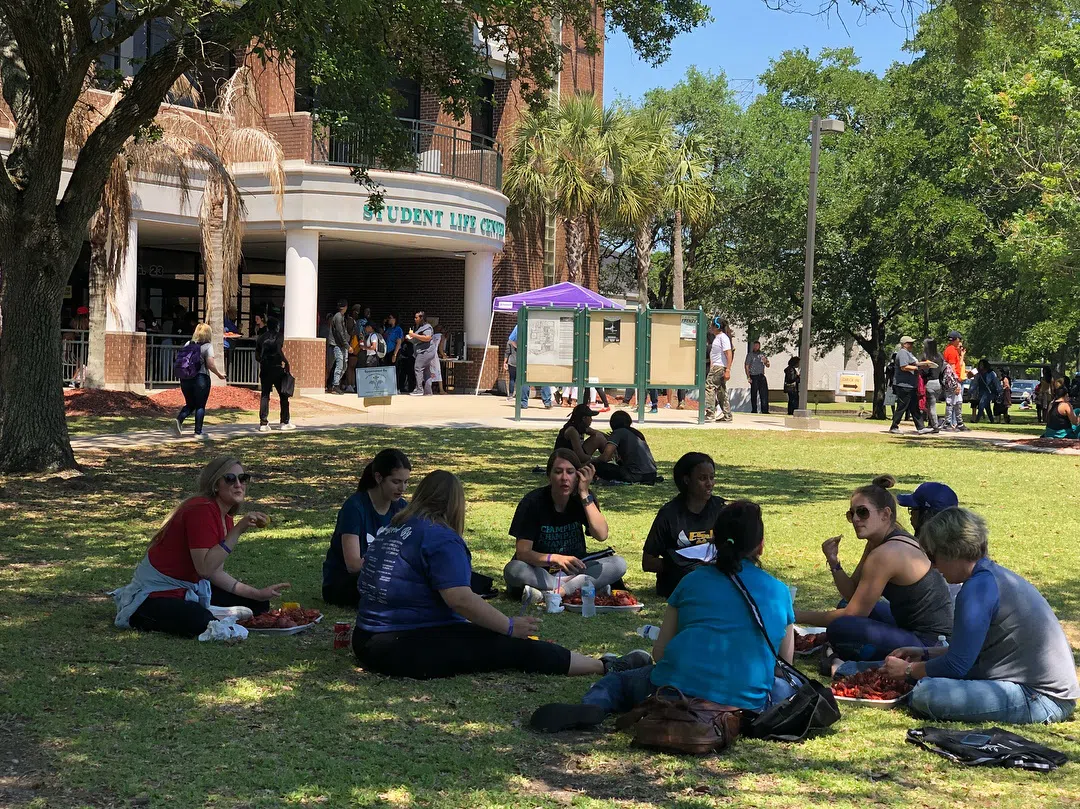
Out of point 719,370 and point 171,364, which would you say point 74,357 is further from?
point 719,370

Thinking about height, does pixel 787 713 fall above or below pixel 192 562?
below

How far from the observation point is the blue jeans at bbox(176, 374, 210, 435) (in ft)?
57.0

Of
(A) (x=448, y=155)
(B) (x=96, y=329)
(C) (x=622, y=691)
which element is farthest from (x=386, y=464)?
(A) (x=448, y=155)

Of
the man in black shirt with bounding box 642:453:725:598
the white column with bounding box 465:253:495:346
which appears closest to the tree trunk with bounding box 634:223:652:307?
the white column with bounding box 465:253:495:346

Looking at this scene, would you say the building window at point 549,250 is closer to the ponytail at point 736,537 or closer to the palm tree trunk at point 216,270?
the palm tree trunk at point 216,270

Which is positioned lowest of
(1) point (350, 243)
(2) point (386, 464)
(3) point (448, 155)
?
(2) point (386, 464)

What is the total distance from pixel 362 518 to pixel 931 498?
320 cm

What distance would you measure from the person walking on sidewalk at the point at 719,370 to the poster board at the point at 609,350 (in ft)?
6.09

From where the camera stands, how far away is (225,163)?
973 inches

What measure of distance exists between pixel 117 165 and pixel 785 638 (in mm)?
17664

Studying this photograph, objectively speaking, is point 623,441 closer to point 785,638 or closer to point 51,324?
point 51,324

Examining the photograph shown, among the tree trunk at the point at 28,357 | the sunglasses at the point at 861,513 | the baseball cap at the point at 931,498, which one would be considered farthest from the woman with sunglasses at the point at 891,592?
the tree trunk at the point at 28,357

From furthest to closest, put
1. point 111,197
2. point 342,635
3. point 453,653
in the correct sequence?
point 111,197
point 342,635
point 453,653

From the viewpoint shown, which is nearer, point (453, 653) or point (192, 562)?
point (453, 653)
